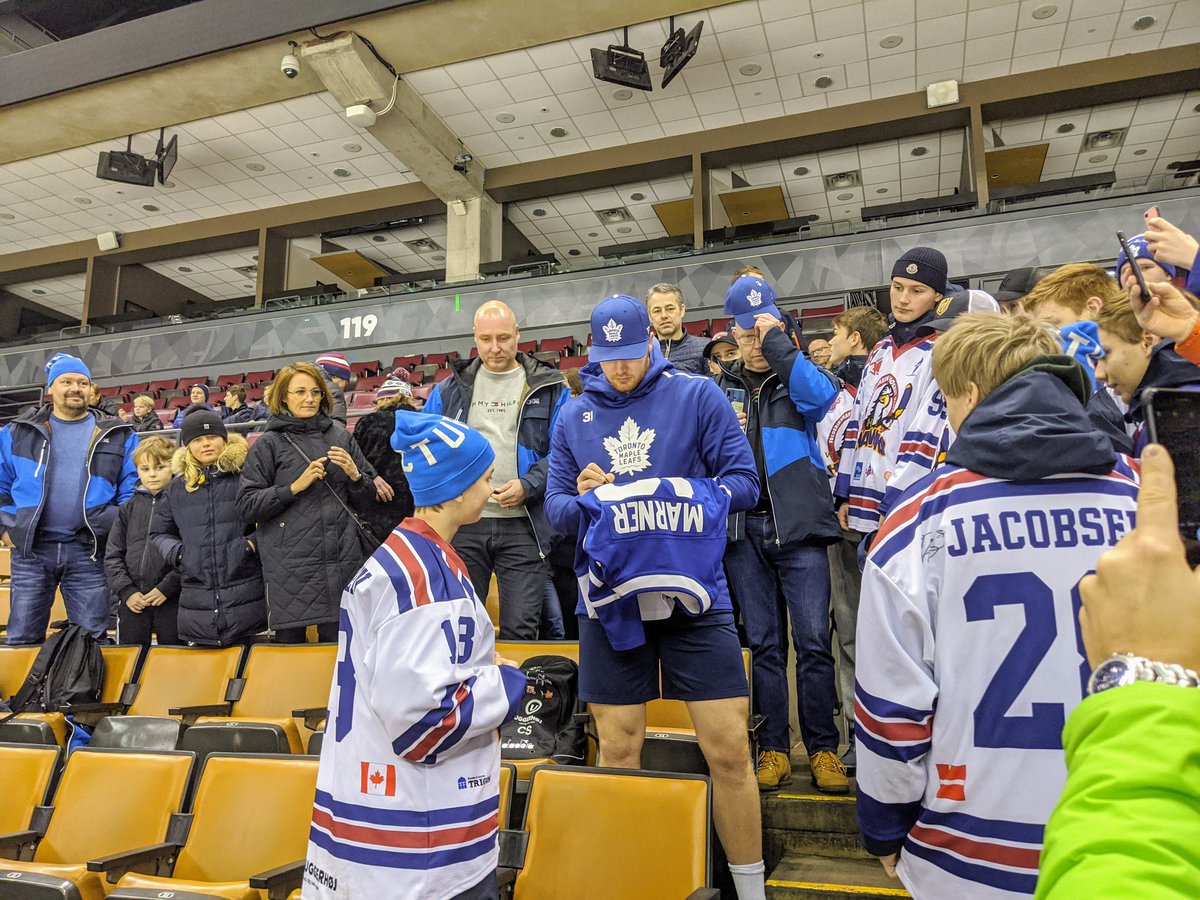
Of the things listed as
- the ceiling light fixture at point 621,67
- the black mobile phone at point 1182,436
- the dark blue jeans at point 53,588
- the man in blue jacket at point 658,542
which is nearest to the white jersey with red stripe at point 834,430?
the man in blue jacket at point 658,542

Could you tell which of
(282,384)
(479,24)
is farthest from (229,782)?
(479,24)

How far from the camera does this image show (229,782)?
2312 mm

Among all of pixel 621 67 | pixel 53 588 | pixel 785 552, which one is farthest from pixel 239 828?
pixel 621 67

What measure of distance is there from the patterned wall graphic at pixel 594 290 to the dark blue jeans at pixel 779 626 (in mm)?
8203

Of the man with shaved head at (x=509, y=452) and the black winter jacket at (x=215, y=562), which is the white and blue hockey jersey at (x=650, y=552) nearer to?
the man with shaved head at (x=509, y=452)

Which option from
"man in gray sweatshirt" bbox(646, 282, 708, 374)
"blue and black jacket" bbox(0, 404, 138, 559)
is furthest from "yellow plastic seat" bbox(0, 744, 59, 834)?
"man in gray sweatshirt" bbox(646, 282, 708, 374)

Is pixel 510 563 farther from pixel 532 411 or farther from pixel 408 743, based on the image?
pixel 408 743

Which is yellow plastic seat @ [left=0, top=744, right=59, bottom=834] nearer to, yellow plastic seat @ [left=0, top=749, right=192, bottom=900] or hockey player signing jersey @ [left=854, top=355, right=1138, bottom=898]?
yellow plastic seat @ [left=0, top=749, right=192, bottom=900]

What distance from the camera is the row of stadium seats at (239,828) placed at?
1.90 meters

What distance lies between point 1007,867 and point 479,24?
10042 mm

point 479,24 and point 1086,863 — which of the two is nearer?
point 1086,863

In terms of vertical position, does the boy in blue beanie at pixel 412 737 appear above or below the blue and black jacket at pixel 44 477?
below

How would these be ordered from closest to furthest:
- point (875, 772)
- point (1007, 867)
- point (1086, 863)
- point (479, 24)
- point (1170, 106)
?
point (1086, 863)
point (1007, 867)
point (875, 772)
point (479, 24)
point (1170, 106)

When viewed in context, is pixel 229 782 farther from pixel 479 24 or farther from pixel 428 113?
pixel 428 113
